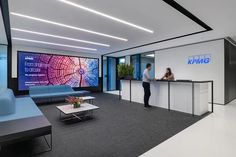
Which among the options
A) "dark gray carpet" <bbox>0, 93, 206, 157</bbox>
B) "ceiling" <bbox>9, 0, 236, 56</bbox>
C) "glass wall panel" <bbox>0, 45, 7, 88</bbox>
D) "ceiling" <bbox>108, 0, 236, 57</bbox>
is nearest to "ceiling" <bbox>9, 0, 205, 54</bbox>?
"ceiling" <bbox>9, 0, 236, 56</bbox>

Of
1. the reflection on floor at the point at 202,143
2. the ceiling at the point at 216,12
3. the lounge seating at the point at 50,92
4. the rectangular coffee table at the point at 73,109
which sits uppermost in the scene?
the ceiling at the point at 216,12

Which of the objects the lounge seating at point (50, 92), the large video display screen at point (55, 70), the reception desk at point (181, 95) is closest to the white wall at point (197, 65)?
the reception desk at point (181, 95)

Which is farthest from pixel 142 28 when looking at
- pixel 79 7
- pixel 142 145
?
pixel 142 145

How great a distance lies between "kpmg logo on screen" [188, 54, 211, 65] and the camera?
236 inches

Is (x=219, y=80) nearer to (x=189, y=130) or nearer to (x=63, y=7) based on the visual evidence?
(x=189, y=130)

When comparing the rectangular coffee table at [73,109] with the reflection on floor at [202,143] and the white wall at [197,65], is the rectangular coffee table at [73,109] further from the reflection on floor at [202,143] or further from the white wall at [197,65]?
the white wall at [197,65]

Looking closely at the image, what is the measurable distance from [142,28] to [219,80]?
13.4 feet

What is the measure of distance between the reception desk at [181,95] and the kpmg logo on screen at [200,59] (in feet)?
4.79

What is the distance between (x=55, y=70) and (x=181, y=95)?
21.7 ft

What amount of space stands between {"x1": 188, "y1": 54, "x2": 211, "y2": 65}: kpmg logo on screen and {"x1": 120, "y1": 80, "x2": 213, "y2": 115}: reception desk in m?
1.46

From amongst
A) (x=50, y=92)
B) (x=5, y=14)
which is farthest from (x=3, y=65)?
(x=5, y=14)

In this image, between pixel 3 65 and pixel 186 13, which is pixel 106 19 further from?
pixel 3 65

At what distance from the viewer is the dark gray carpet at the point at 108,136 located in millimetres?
2209

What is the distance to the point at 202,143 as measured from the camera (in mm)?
2469
